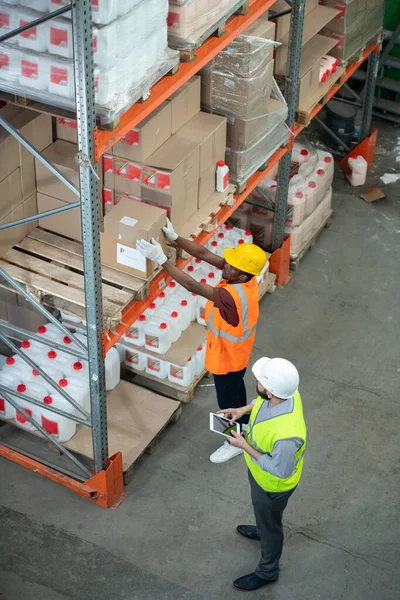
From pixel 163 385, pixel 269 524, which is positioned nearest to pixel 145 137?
pixel 163 385

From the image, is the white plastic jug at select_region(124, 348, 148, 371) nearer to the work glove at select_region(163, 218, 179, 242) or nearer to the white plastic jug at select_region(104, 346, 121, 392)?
the white plastic jug at select_region(104, 346, 121, 392)

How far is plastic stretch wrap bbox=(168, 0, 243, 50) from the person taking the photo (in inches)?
257

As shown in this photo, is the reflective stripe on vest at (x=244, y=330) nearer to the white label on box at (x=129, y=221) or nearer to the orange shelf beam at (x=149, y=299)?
the orange shelf beam at (x=149, y=299)

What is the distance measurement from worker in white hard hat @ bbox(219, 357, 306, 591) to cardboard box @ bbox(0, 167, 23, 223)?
2.29 metres

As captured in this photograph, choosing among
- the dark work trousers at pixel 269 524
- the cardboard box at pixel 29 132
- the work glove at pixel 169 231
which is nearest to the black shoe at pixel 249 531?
the dark work trousers at pixel 269 524

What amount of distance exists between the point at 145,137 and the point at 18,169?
99cm

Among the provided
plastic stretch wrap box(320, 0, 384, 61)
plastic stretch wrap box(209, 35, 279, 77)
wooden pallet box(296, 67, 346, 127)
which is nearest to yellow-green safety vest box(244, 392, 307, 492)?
plastic stretch wrap box(209, 35, 279, 77)

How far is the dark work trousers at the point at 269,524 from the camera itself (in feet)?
21.9

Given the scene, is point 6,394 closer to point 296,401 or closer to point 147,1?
point 296,401

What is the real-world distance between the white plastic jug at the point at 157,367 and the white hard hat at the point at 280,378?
2486 mm

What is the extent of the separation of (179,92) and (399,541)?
3979 mm

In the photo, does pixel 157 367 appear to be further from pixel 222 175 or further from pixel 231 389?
pixel 222 175

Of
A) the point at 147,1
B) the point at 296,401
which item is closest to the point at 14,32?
the point at 147,1

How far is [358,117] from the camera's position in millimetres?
12992
